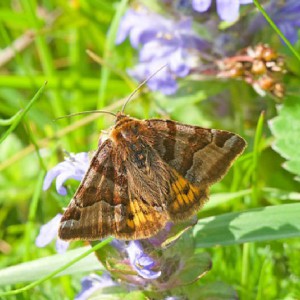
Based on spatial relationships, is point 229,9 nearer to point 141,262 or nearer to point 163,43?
point 163,43

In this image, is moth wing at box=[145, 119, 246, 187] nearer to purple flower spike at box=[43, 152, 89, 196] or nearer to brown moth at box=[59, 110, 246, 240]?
brown moth at box=[59, 110, 246, 240]

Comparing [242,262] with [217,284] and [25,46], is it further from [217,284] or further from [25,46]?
[25,46]

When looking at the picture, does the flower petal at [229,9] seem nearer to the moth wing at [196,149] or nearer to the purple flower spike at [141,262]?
the moth wing at [196,149]

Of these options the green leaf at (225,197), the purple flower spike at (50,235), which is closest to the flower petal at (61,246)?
the purple flower spike at (50,235)

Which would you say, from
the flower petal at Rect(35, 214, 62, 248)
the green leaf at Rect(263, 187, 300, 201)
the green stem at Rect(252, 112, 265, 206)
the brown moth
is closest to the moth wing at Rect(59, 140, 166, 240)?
the brown moth

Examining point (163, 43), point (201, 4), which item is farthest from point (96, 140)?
point (201, 4)

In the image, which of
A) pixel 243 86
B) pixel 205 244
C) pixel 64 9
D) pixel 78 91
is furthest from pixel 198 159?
pixel 64 9
